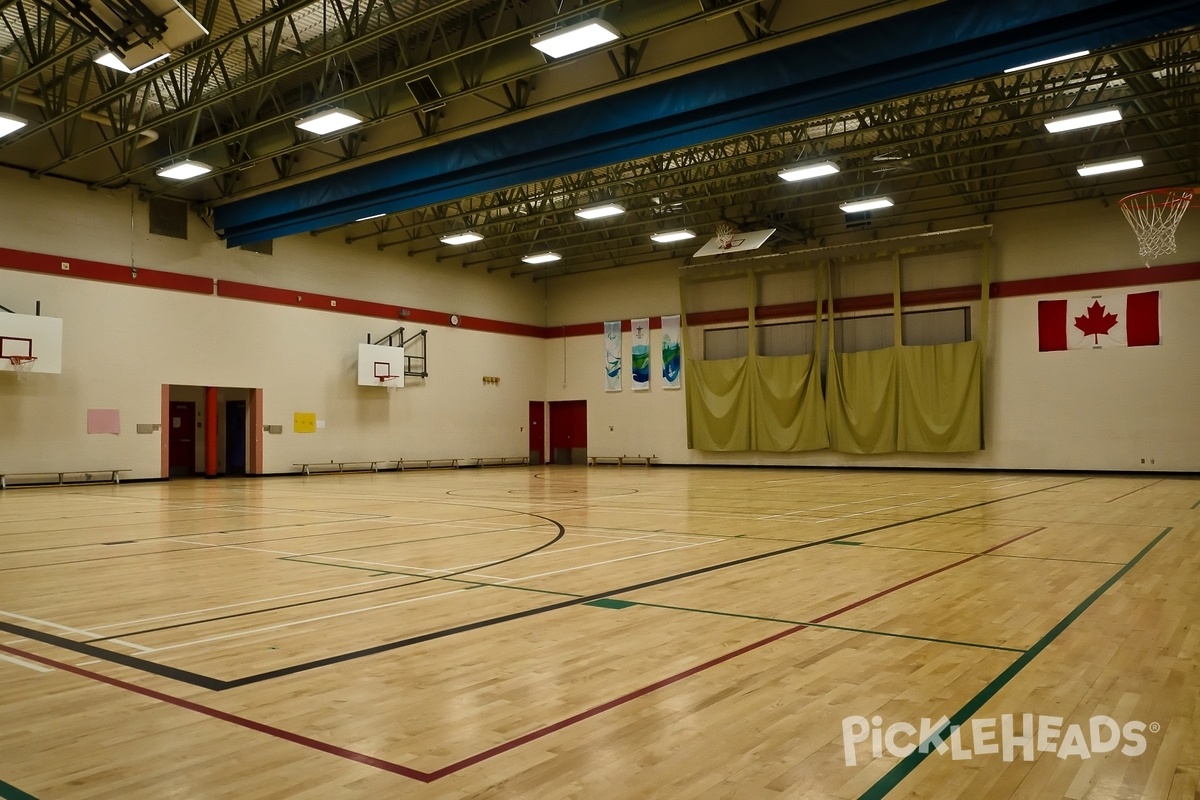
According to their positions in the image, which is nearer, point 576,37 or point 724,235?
point 576,37

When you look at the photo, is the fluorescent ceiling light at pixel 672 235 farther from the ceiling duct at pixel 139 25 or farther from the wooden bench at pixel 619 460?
the ceiling duct at pixel 139 25

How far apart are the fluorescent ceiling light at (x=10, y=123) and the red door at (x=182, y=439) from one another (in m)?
9.60

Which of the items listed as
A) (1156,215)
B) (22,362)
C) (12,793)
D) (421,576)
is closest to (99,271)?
(22,362)

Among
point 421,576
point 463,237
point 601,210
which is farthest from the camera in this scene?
point 463,237

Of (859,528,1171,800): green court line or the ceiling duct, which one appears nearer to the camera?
(859,528,1171,800): green court line

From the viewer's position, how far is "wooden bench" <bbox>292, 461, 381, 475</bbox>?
80.5 ft

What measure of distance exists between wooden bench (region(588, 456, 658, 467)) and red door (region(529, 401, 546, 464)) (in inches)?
83.8

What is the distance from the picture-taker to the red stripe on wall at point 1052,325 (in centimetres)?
2316

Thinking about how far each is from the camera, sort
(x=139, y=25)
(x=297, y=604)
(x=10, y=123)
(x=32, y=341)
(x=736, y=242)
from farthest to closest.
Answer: (x=736, y=242), (x=32, y=341), (x=10, y=123), (x=139, y=25), (x=297, y=604)

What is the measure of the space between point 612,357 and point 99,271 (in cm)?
1646

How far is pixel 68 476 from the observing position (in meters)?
19.6

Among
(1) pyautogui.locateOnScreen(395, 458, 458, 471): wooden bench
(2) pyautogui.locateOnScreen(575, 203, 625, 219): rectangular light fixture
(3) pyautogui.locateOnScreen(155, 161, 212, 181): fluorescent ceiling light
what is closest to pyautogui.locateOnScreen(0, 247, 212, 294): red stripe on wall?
(3) pyautogui.locateOnScreen(155, 161, 212, 181): fluorescent ceiling light

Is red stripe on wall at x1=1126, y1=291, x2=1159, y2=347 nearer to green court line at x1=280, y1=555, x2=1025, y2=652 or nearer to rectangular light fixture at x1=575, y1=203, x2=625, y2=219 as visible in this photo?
rectangular light fixture at x1=575, y1=203, x2=625, y2=219

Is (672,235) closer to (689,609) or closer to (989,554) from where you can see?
(989,554)
